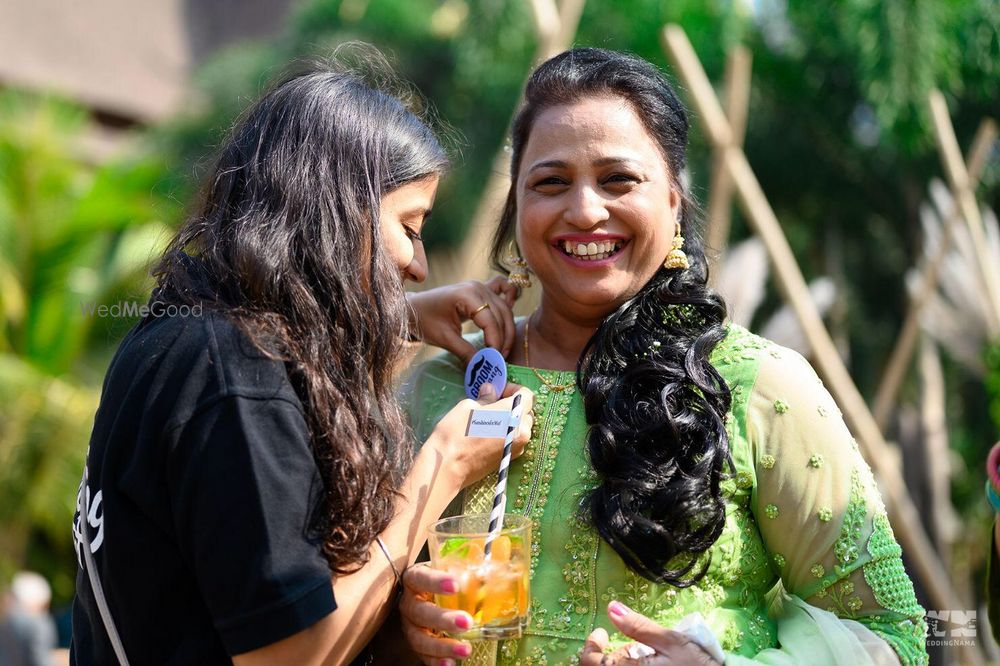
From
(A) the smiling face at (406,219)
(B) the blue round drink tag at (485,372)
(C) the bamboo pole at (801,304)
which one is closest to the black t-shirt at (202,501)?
(A) the smiling face at (406,219)

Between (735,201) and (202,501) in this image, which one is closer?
(202,501)

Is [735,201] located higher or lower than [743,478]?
lower

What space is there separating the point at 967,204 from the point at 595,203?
4.18 m

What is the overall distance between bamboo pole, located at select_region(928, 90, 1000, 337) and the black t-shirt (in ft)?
15.9

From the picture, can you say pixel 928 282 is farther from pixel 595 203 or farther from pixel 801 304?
pixel 595 203

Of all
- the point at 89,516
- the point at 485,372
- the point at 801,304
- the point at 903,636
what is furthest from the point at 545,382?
the point at 801,304

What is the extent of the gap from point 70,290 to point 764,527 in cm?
771

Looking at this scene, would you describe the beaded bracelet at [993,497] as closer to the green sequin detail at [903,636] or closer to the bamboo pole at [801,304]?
the green sequin detail at [903,636]

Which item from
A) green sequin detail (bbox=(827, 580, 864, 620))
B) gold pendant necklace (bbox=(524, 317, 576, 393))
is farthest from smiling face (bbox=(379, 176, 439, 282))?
green sequin detail (bbox=(827, 580, 864, 620))

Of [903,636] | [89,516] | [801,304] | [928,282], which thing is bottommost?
[928,282]

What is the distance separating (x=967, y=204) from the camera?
577cm

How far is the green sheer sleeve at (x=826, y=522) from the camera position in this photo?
79.7 inches

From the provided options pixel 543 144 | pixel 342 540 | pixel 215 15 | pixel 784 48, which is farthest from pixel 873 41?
pixel 215 15

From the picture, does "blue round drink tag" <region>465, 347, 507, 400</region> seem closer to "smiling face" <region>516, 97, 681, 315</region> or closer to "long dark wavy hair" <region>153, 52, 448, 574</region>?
"smiling face" <region>516, 97, 681, 315</region>
